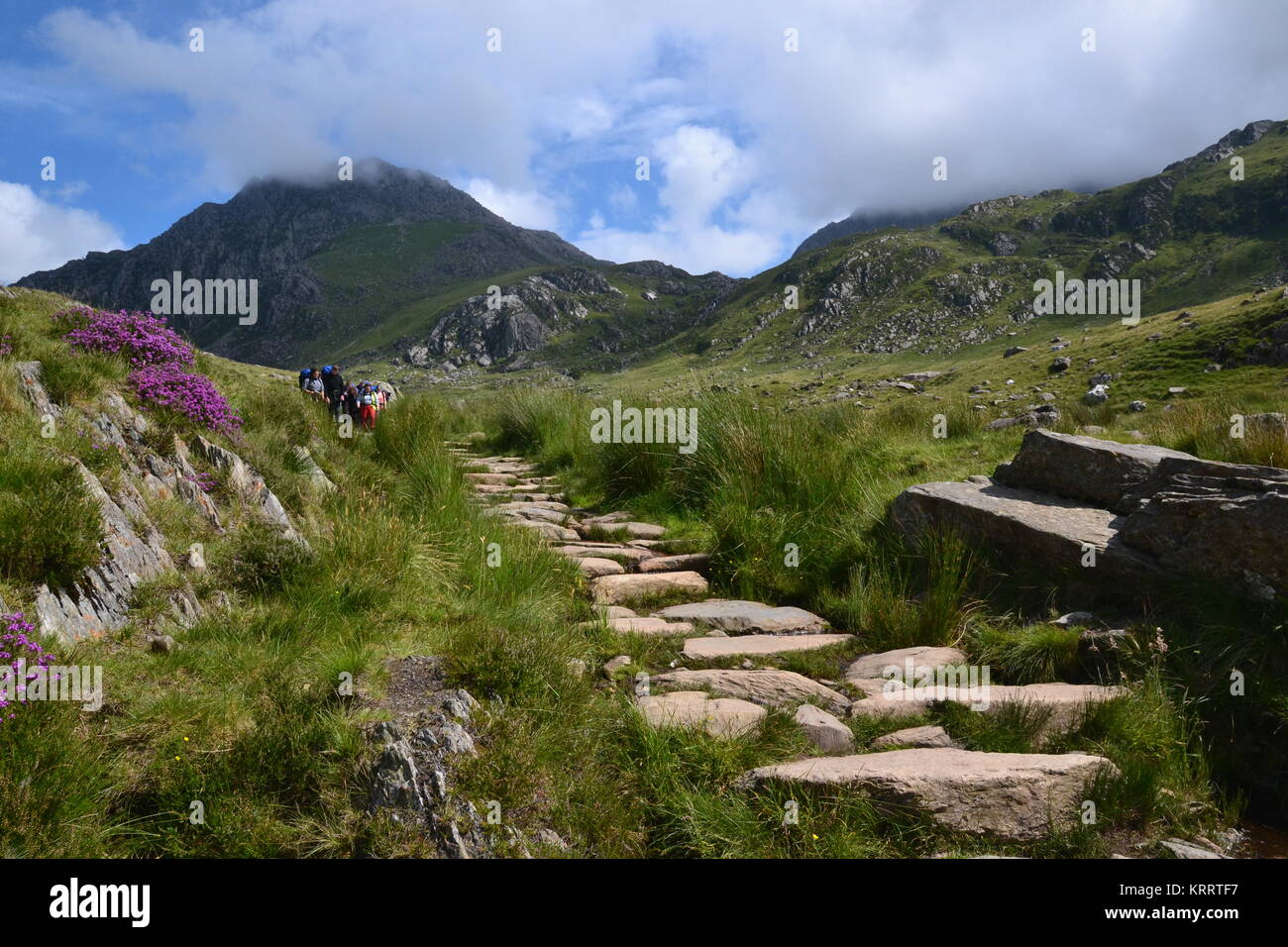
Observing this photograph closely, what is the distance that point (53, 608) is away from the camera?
347 centimetres

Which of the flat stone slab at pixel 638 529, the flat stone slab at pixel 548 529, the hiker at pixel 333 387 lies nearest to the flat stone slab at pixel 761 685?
the flat stone slab at pixel 548 529

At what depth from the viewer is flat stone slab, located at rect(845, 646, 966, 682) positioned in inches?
180

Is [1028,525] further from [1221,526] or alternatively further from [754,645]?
[754,645]

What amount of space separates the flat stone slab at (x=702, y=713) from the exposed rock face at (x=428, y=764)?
3.31 ft

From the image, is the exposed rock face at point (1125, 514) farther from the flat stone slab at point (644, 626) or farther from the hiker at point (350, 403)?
the hiker at point (350, 403)

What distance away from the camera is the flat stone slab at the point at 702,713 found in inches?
146

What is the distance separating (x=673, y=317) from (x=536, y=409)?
186295 millimetres

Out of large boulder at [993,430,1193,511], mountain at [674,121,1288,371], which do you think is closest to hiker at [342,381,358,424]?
large boulder at [993,430,1193,511]

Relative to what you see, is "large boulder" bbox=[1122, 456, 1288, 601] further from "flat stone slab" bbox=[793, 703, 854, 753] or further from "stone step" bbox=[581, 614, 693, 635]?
"stone step" bbox=[581, 614, 693, 635]

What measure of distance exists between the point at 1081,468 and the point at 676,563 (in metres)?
3.82

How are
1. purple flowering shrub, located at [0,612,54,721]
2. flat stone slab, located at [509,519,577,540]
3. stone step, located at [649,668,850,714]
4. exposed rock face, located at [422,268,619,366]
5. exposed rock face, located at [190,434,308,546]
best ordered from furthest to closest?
1. exposed rock face, located at [422,268,619,366]
2. flat stone slab, located at [509,519,577,540]
3. exposed rock face, located at [190,434,308,546]
4. stone step, located at [649,668,850,714]
5. purple flowering shrub, located at [0,612,54,721]

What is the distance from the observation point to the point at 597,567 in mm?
6523

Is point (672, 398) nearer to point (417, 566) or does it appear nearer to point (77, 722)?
point (417, 566)
